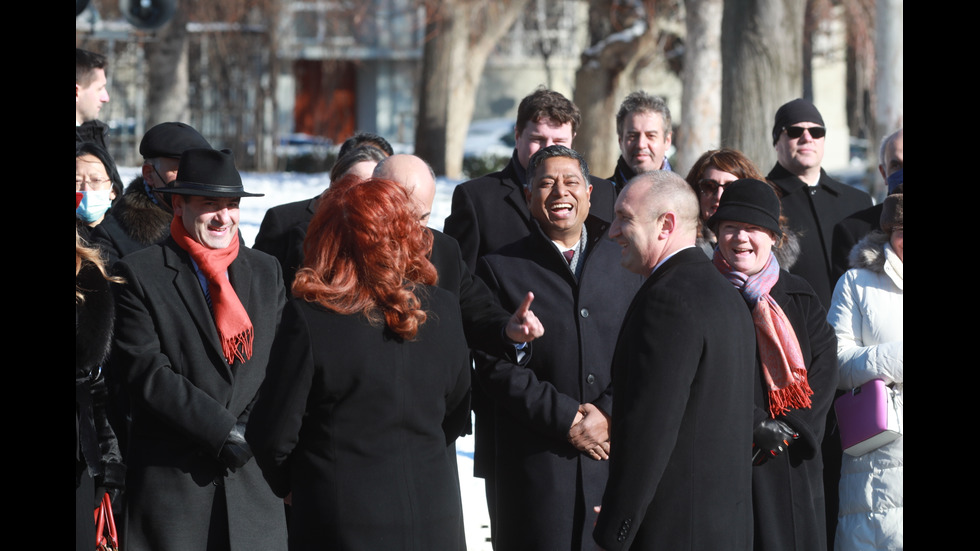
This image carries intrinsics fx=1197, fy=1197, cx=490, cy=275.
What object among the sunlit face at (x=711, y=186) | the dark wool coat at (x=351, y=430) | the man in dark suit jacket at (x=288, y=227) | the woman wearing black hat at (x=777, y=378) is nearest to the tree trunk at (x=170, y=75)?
the man in dark suit jacket at (x=288, y=227)

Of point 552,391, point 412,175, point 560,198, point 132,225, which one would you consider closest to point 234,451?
point 552,391

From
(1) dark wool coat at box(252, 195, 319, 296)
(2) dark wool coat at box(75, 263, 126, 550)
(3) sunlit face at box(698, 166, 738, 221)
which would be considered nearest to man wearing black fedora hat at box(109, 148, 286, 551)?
(2) dark wool coat at box(75, 263, 126, 550)

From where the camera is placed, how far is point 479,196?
18.1 ft

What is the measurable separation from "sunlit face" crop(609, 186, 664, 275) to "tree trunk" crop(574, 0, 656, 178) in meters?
16.0

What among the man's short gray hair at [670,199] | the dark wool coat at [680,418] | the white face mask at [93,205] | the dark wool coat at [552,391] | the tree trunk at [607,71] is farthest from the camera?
the tree trunk at [607,71]

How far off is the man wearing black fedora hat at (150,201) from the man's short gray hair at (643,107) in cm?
217

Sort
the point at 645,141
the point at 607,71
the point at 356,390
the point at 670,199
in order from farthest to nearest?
the point at 607,71 → the point at 645,141 → the point at 670,199 → the point at 356,390

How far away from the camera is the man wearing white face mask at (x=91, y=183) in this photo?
523 cm

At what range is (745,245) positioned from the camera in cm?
448

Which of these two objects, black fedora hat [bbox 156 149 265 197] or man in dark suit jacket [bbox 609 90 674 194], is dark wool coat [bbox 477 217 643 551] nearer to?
black fedora hat [bbox 156 149 265 197]

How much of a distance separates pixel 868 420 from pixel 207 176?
2807mm

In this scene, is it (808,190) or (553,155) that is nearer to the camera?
(553,155)

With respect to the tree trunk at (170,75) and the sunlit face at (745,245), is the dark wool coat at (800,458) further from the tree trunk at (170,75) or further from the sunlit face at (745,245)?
the tree trunk at (170,75)

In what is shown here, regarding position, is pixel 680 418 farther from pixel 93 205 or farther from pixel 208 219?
pixel 93 205
